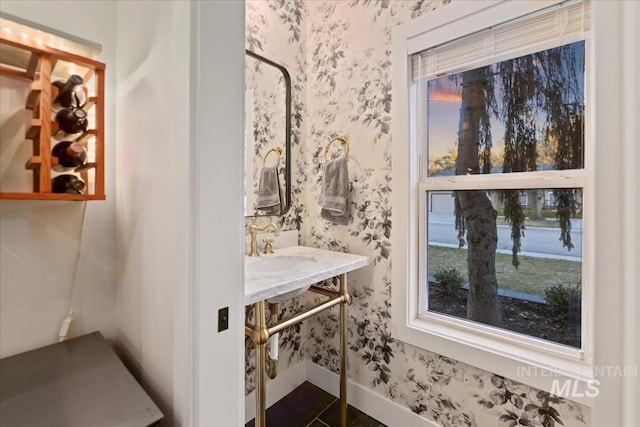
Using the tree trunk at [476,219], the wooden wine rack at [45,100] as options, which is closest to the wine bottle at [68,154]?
the wooden wine rack at [45,100]

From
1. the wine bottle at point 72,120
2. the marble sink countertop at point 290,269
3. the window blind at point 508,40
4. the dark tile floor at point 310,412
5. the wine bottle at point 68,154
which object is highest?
the window blind at point 508,40

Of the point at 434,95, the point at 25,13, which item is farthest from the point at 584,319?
the point at 25,13

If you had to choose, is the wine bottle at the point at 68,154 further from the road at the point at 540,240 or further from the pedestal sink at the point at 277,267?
the road at the point at 540,240

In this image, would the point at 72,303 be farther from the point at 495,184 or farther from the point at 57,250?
the point at 495,184

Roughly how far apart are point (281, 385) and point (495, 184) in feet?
5.37

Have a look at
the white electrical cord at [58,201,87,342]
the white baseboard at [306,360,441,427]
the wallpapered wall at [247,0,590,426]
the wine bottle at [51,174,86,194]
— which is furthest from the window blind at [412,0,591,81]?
the white baseboard at [306,360,441,427]

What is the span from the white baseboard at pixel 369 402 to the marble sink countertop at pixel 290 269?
773mm

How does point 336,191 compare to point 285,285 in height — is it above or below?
above

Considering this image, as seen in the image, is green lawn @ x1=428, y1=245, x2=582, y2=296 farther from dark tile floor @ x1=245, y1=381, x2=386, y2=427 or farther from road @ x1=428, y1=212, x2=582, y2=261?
dark tile floor @ x1=245, y1=381, x2=386, y2=427

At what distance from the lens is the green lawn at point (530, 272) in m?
1.17

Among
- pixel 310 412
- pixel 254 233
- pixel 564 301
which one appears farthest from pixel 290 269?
pixel 564 301

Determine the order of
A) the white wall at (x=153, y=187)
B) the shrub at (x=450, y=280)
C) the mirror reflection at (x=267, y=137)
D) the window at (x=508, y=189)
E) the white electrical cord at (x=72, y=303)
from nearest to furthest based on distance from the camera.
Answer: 1. the white wall at (x=153, y=187)
2. the white electrical cord at (x=72, y=303)
3. the window at (x=508, y=189)
4. the shrub at (x=450, y=280)
5. the mirror reflection at (x=267, y=137)

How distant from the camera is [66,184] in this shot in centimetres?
81

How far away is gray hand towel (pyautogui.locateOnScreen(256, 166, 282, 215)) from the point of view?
1.66 meters
